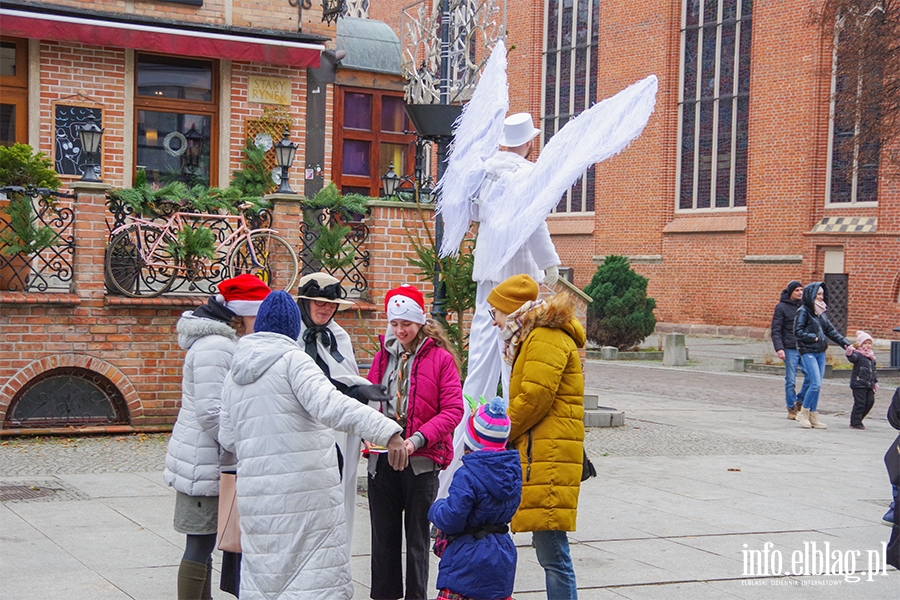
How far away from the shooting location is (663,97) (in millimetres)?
34281

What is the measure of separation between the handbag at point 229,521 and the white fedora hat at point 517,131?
131 inches

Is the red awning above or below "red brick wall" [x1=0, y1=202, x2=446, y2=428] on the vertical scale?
above

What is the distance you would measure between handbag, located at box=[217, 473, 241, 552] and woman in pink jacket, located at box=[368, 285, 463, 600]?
2.92 feet

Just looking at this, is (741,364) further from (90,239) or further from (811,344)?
(90,239)

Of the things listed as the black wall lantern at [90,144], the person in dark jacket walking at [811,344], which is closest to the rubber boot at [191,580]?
the black wall lantern at [90,144]

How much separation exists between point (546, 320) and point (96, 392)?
722 centimetres

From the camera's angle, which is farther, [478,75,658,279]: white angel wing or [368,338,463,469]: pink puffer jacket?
[478,75,658,279]: white angel wing

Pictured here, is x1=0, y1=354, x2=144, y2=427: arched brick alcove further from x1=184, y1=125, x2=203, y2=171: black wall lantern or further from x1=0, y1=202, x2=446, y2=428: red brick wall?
x1=184, y1=125, x2=203, y2=171: black wall lantern

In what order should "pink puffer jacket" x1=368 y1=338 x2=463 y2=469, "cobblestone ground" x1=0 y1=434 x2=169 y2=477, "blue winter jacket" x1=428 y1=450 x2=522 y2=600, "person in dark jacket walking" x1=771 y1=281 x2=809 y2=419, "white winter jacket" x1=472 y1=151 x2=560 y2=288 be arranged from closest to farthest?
"blue winter jacket" x1=428 y1=450 x2=522 y2=600 < "pink puffer jacket" x1=368 y1=338 x2=463 y2=469 < "white winter jacket" x1=472 y1=151 x2=560 y2=288 < "cobblestone ground" x1=0 y1=434 x2=169 y2=477 < "person in dark jacket walking" x1=771 y1=281 x2=809 y2=419

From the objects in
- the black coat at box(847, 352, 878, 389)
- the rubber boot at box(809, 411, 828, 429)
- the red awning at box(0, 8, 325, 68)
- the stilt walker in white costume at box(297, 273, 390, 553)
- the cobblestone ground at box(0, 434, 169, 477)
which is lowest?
A: the rubber boot at box(809, 411, 828, 429)

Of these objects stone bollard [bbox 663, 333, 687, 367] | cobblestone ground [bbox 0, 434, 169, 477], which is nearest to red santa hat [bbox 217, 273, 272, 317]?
cobblestone ground [bbox 0, 434, 169, 477]

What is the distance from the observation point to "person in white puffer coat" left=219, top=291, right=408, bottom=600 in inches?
175

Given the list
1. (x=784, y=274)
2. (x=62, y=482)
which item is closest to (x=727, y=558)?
(x=62, y=482)

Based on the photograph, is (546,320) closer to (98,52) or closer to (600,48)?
(98,52)
